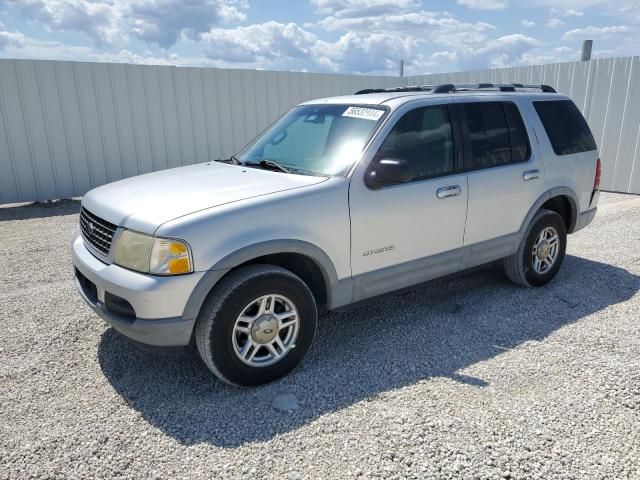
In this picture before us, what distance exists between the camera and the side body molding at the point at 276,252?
294 centimetres

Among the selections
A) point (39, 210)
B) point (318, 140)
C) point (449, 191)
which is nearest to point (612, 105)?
point (449, 191)

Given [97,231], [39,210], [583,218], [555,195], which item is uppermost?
[97,231]

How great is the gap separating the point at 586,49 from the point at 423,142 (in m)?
8.41

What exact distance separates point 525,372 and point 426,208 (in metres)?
1.36

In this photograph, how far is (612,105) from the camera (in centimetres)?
957

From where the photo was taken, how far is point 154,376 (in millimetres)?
3432

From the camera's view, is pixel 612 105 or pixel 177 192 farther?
pixel 612 105

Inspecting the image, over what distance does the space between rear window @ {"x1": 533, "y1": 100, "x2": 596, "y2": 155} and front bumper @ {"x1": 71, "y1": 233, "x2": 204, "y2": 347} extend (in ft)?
12.2

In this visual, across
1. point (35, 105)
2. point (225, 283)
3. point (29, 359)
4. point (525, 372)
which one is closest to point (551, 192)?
point (525, 372)

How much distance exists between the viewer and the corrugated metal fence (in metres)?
9.30

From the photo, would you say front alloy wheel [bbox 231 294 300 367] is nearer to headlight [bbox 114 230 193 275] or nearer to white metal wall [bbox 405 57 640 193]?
headlight [bbox 114 230 193 275]

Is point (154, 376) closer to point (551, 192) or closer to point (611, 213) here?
point (551, 192)

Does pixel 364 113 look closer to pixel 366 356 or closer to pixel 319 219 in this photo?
pixel 319 219

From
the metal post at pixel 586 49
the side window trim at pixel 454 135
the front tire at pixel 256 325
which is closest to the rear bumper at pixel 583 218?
the side window trim at pixel 454 135
